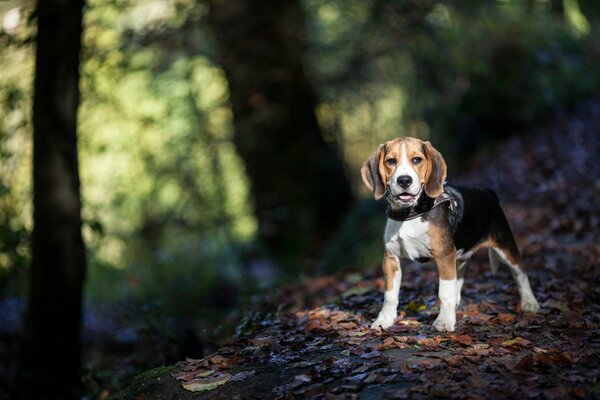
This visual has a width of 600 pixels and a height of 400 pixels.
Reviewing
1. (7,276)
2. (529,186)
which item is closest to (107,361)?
(7,276)

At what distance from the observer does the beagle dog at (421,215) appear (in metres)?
5.02

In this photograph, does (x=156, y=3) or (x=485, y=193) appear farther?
(x=156, y=3)

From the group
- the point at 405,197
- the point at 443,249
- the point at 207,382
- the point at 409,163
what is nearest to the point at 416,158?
the point at 409,163

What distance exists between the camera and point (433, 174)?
16.8 ft

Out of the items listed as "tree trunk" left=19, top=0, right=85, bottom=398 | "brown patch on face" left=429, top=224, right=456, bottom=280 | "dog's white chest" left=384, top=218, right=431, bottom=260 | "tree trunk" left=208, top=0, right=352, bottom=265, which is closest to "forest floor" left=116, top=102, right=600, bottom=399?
"brown patch on face" left=429, top=224, right=456, bottom=280

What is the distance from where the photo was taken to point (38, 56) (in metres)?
7.59

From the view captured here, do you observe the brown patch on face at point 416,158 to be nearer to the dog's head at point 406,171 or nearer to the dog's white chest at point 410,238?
the dog's head at point 406,171

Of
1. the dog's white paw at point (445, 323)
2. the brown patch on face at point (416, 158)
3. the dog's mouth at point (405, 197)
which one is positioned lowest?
the dog's white paw at point (445, 323)

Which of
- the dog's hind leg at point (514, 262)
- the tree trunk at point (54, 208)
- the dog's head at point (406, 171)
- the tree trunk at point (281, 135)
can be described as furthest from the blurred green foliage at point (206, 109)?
the dog's head at point (406, 171)

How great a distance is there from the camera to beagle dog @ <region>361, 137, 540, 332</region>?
16.5 feet

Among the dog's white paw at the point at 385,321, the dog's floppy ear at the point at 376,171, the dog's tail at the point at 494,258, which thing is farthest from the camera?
the dog's tail at the point at 494,258

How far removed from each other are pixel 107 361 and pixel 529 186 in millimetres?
7951

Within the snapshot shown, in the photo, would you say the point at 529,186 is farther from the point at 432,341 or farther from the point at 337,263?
the point at 432,341

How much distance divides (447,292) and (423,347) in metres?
0.48
